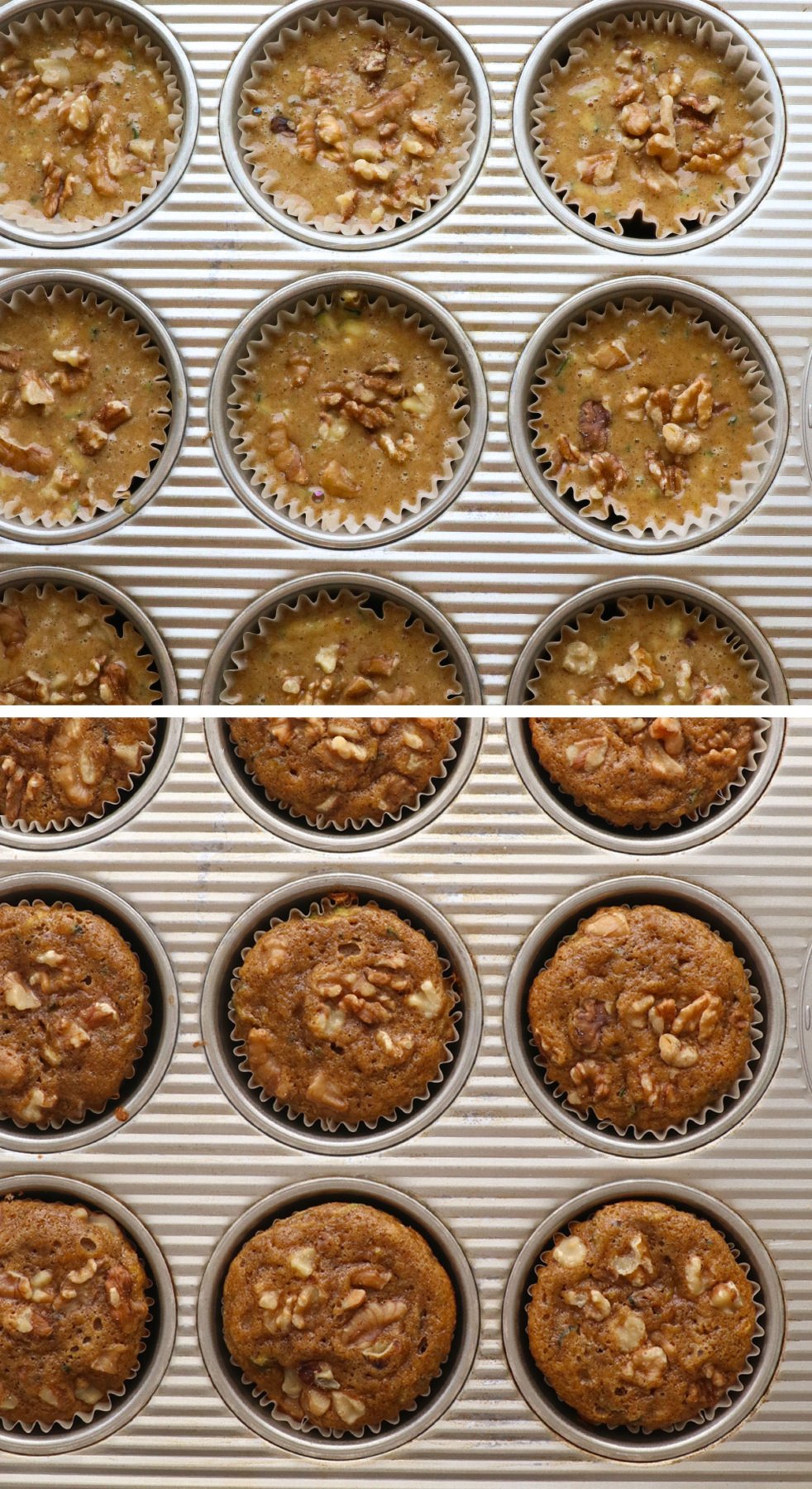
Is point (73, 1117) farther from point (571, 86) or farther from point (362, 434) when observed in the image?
point (571, 86)

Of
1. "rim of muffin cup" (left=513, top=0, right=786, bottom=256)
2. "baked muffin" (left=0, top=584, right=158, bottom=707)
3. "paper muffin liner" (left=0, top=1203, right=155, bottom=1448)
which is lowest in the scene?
"paper muffin liner" (left=0, top=1203, right=155, bottom=1448)

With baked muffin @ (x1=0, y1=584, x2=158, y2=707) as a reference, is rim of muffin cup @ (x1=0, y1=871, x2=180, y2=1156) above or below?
below

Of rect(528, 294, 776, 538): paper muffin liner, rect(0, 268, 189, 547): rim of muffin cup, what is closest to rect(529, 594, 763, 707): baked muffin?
rect(528, 294, 776, 538): paper muffin liner

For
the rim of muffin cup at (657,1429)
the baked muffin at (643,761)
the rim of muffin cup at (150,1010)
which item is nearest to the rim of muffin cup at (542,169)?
the baked muffin at (643,761)

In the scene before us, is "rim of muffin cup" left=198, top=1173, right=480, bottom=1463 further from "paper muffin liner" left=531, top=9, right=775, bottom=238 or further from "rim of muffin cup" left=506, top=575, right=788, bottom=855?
"paper muffin liner" left=531, top=9, right=775, bottom=238

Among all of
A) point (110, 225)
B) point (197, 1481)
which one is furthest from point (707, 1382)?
point (110, 225)

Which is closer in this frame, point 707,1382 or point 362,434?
point 707,1382
